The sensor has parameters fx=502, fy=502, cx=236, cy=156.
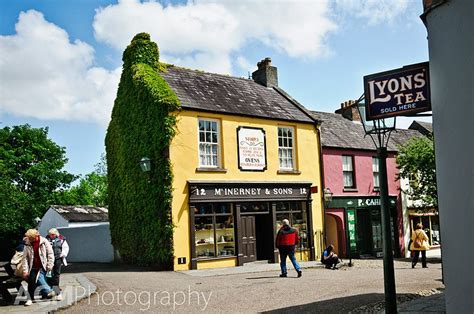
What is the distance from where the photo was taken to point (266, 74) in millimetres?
24688

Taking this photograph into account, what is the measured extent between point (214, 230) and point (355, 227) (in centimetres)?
866

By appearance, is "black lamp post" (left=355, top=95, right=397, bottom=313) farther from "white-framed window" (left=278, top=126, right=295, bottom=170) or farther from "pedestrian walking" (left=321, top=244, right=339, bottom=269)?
"white-framed window" (left=278, top=126, right=295, bottom=170)

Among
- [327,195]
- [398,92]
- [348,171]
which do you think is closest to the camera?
[398,92]

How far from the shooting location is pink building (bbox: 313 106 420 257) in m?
23.9

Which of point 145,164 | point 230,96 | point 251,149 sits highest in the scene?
point 230,96

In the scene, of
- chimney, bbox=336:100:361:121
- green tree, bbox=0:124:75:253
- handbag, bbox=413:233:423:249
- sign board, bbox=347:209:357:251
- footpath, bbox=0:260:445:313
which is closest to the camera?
footpath, bbox=0:260:445:313

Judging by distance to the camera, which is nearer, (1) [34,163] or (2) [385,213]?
(2) [385,213]

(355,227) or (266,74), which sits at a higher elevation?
(266,74)

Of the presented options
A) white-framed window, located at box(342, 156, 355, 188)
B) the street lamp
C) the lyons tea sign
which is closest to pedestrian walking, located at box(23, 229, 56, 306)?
the lyons tea sign

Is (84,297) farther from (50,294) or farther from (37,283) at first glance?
(37,283)

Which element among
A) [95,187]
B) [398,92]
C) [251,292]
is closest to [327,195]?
[251,292]

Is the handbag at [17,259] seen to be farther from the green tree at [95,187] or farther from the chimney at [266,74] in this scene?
the green tree at [95,187]

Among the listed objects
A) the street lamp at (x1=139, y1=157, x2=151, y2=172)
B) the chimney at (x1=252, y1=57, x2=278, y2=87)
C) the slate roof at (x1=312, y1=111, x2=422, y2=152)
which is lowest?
the street lamp at (x1=139, y1=157, x2=151, y2=172)

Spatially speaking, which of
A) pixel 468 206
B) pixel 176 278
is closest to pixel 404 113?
pixel 468 206
